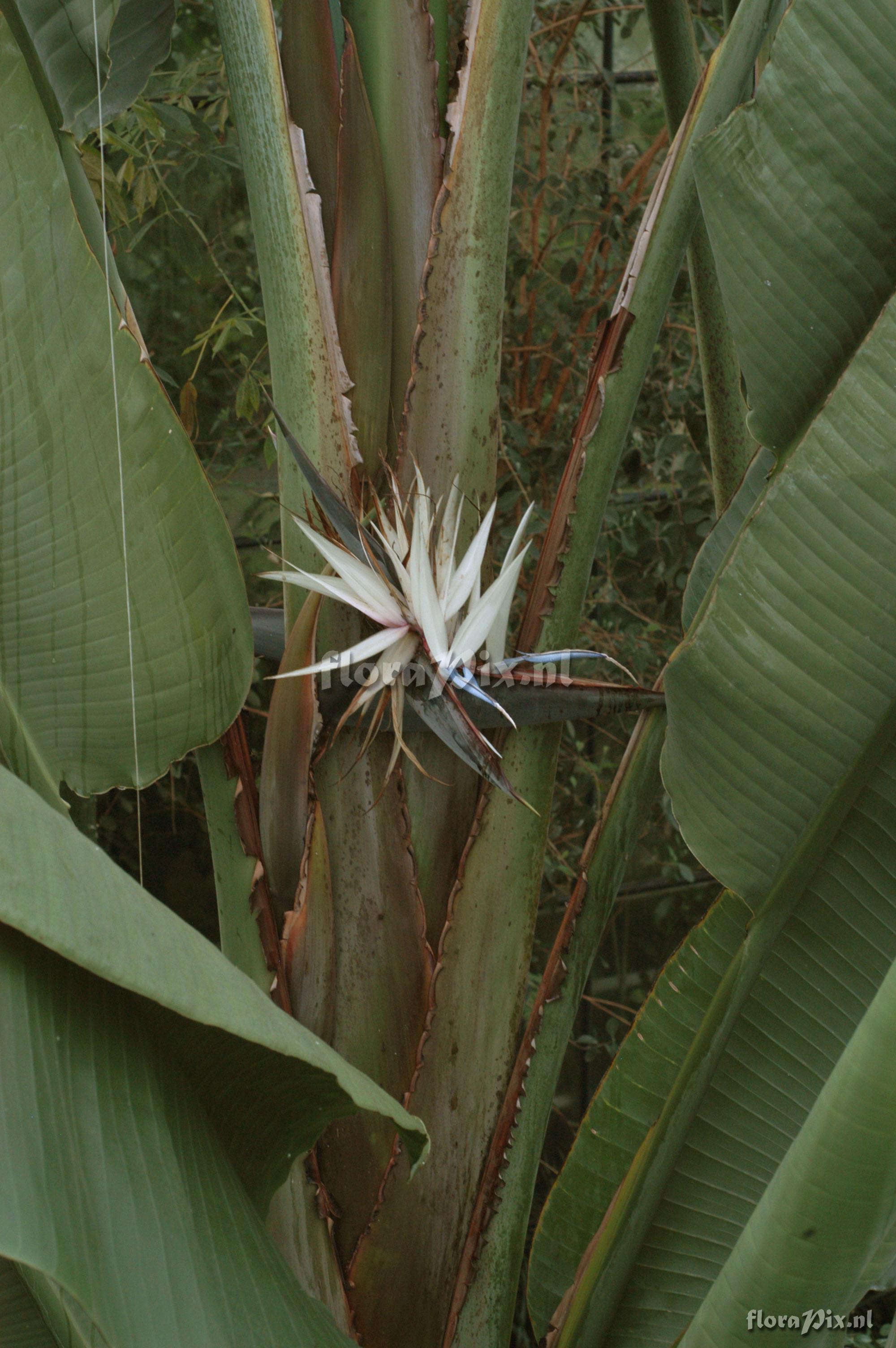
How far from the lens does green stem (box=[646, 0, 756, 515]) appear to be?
0.65m

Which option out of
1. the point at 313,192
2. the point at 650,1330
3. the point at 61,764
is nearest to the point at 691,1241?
the point at 650,1330

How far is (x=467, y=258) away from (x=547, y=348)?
0.73 metres

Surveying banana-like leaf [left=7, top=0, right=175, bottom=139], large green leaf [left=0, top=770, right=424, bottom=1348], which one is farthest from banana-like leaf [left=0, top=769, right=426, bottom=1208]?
banana-like leaf [left=7, top=0, right=175, bottom=139]

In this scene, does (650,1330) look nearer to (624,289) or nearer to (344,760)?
(344,760)

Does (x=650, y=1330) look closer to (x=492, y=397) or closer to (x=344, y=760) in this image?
(x=344, y=760)

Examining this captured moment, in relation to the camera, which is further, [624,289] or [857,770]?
[624,289]

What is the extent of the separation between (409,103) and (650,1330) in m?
0.58

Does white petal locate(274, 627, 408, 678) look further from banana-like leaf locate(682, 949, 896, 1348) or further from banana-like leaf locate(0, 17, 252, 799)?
banana-like leaf locate(682, 949, 896, 1348)

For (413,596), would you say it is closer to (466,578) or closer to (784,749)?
(466,578)

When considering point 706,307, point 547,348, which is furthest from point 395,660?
point 547,348

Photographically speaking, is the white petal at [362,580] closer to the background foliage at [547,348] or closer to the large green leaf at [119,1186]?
the large green leaf at [119,1186]

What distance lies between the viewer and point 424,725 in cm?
49

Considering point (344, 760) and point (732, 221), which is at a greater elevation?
point (732, 221)

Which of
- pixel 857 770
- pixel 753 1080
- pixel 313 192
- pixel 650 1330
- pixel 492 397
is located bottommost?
pixel 650 1330
